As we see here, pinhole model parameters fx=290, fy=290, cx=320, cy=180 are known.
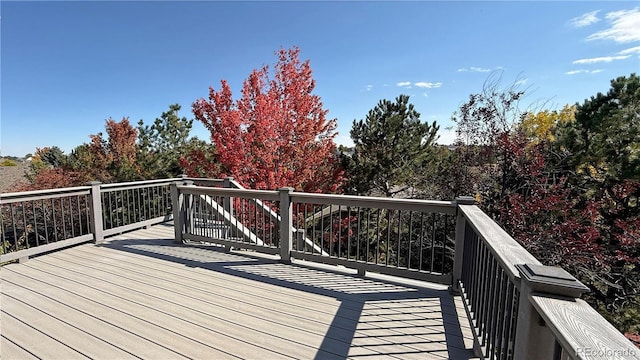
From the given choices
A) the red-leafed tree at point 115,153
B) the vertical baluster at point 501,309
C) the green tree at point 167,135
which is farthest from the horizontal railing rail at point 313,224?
the green tree at point 167,135

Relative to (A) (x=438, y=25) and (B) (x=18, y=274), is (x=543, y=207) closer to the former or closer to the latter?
(A) (x=438, y=25)

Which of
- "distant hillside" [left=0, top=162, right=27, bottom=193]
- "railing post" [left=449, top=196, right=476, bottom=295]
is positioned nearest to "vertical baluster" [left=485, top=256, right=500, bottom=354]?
"railing post" [left=449, top=196, right=476, bottom=295]

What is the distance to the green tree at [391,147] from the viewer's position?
1067cm

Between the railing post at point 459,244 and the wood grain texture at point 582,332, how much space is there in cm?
187

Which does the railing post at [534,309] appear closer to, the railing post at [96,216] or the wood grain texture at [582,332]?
the wood grain texture at [582,332]

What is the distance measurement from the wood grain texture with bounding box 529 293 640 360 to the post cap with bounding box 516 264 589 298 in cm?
3

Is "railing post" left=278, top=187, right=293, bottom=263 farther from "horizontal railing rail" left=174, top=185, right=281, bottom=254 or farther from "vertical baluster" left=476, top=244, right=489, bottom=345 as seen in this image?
"vertical baluster" left=476, top=244, right=489, bottom=345

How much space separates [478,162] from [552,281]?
832cm

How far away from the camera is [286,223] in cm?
385

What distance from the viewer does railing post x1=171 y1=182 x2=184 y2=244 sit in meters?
4.55

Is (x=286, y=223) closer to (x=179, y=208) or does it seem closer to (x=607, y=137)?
(x=179, y=208)

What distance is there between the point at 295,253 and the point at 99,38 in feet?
35.8

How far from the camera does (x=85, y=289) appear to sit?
10.2 feet

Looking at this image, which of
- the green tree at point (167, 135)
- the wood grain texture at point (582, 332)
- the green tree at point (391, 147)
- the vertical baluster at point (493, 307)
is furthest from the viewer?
the green tree at point (167, 135)
